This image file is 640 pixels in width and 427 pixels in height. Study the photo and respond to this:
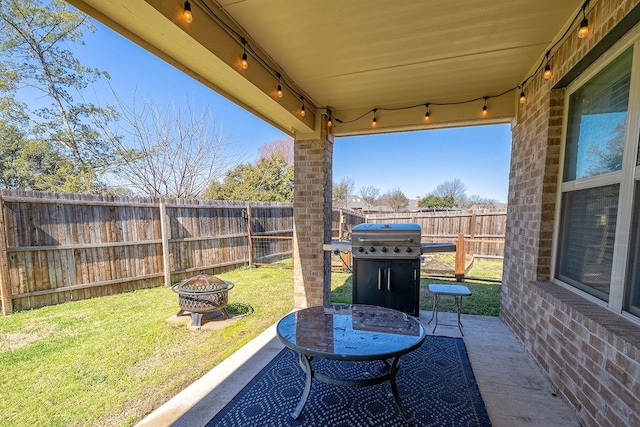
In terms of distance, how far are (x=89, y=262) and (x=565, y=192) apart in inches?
245

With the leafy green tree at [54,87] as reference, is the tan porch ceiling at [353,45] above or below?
below

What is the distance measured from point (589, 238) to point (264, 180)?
12473 millimetres

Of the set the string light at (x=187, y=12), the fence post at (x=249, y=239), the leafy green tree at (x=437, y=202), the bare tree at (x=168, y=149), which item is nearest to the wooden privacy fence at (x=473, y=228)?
the fence post at (x=249, y=239)

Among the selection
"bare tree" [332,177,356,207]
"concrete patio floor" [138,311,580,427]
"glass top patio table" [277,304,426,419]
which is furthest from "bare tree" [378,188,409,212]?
"glass top patio table" [277,304,426,419]

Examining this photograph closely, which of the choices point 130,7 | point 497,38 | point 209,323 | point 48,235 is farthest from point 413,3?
point 48,235

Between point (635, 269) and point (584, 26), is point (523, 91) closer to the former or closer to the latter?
point (584, 26)

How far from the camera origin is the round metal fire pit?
10.3 feet

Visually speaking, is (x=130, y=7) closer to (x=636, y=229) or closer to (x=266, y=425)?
(x=266, y=425)

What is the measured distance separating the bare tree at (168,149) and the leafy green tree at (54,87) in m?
0.64

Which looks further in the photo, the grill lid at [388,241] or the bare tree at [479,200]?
the bare tree at [479,200]

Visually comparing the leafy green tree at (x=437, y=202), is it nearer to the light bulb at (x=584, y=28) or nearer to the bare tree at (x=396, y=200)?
the bare tree at (x=396, y=200)

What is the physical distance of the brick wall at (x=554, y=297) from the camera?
139 cm

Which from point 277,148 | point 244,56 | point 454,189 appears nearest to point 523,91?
point 244,56

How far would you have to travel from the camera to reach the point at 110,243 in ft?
14.5
